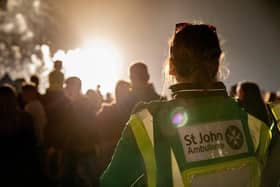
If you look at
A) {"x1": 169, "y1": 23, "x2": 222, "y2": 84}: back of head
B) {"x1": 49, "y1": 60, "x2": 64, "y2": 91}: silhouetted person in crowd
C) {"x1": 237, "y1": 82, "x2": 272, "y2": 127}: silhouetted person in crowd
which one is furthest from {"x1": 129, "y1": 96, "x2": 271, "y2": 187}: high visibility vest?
{"x1": 49, "y1": 60, "x2": 64, "y2": 91}: silhouetted person in crowd

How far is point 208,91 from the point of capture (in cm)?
253

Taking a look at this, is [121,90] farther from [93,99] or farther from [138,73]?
[93,99]

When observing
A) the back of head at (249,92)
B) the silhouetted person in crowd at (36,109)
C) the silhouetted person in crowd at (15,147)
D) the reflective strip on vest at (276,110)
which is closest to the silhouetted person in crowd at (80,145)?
the silhouetted person in crowd at (36,109)

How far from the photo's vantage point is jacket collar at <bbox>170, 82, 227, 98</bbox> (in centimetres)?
247

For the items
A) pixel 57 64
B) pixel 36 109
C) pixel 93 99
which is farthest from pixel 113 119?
pixel 57 64

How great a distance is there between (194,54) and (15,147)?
11.6 feet

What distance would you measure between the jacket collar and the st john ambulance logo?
0.55ft

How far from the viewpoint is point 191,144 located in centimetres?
246

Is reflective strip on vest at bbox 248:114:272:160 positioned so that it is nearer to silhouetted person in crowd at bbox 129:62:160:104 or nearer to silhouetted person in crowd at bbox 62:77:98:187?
silhouetted person in crowd at bbox 129:62:160:104

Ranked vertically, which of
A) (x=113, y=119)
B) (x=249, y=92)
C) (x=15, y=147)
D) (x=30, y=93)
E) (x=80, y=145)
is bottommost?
(x=80, y=145)

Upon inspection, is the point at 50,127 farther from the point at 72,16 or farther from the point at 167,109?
the point at 72,16

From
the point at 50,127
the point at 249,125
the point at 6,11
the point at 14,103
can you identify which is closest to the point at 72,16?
the point at 6,11

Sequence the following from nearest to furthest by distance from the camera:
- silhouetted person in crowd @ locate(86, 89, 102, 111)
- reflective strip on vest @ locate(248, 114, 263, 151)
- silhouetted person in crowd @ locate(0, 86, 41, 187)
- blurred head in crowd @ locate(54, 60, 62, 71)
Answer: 1. reflective strip on vest @ locate(248, 114, 263, 151)
2. silhouetted person in crowd @ locate(0, 86, 41, 187)
3. silhouetted person in crowd @ locate(86, 89, 102, 111)
4. blurred head in crowd @ locate(54, 60, 62, 71)

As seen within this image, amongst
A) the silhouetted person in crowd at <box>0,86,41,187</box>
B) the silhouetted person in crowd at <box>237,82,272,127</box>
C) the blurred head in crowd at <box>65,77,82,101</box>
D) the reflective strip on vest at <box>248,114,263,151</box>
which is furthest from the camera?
the blurred head in crowd at <box>65,77,82,101</box>
